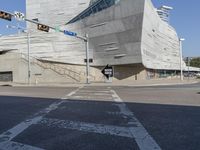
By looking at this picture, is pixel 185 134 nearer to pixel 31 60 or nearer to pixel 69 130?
pixel 69 130

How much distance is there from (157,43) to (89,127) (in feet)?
191

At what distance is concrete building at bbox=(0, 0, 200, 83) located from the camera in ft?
171

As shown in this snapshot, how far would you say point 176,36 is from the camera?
289 feet

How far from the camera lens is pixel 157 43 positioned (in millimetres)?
65000

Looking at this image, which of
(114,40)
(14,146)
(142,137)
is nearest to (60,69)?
(114,40)

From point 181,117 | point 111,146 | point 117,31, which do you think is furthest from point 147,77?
point 111,146

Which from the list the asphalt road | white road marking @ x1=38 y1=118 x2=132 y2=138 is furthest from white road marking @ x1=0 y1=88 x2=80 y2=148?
white road marking @ x1=38 y1=118 x2=132 y2=138

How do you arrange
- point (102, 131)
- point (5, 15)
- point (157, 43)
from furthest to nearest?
1. point (157, 43)
2. point (5, 15)
3. point (102, 131)

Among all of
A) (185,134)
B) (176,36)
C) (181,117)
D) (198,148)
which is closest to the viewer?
(198,148)

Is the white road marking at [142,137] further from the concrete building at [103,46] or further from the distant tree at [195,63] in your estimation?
the distant tree at [195,63]

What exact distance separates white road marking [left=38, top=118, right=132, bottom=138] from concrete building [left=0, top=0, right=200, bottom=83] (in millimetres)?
41247

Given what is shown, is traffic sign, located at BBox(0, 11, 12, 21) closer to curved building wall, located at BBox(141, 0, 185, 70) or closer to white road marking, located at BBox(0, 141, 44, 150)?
white road marking, located at BBox(0, 141, 44, 150)

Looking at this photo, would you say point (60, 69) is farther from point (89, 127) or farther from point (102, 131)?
point (102, 131)

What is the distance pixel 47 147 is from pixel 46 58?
5565 centimetres
